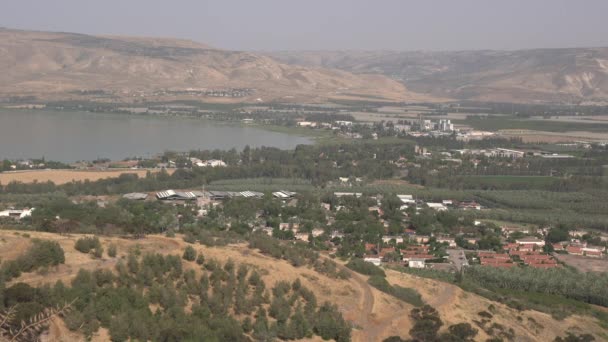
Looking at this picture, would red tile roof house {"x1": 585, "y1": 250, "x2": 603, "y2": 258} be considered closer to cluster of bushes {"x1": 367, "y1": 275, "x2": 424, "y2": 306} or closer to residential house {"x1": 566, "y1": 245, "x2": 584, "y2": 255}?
residential house {"x1": 566, "y1": 245, "x2": 584, "y2": 255}

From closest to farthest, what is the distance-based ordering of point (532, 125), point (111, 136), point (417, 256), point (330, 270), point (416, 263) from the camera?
point (330, 270)
point (416, 263)
point (417, 256)
point (111, 136)
point (532, 125)

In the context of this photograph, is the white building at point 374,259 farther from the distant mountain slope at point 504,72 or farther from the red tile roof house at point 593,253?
the distant mountain slope at point 504,72

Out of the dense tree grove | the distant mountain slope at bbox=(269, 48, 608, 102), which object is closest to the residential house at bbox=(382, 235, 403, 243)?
the dense tree grove

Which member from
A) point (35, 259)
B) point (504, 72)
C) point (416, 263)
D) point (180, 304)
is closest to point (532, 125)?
point (416, 263)

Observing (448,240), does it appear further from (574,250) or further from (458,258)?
(574,250)

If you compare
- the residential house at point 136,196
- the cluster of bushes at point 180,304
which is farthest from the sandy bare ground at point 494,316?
the residential house at point 136,196

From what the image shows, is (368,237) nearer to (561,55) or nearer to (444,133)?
(444,133)
